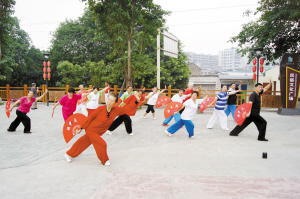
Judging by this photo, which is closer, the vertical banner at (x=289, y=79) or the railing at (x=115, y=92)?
the vertical banner at (x=289, y=79)

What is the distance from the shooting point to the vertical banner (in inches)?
519

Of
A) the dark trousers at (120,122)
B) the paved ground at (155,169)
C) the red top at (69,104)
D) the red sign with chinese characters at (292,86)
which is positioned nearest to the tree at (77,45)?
the red sign with chinese characters at (292,86)

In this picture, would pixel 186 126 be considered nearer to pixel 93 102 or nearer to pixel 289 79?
pixel 93 102

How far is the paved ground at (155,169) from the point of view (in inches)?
151

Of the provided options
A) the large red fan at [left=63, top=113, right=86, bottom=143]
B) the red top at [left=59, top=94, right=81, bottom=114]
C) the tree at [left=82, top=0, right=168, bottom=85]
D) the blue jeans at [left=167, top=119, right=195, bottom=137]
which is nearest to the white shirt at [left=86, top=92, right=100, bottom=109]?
the red top at [left=59, top=94, right=81, bottom=114]

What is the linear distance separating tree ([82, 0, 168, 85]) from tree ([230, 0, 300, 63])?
5753 millimetres

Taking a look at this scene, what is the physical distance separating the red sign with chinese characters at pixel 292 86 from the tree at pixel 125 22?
7.86 m

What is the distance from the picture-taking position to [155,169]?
484 centimetres

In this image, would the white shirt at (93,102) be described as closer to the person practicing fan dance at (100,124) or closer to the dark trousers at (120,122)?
the dark trousers at (120,122)

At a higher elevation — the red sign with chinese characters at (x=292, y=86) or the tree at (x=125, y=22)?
the tree at (x=125, y=22)

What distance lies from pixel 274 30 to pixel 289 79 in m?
3.22

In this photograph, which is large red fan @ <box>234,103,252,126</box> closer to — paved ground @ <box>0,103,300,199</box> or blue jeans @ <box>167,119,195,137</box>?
paved ground @ <box>0,103,300,199</box>

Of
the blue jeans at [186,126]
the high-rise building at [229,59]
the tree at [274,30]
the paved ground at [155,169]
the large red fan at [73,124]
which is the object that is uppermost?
the high-rise building at [229,59]

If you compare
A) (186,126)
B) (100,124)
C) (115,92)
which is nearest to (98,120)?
(100,124)
